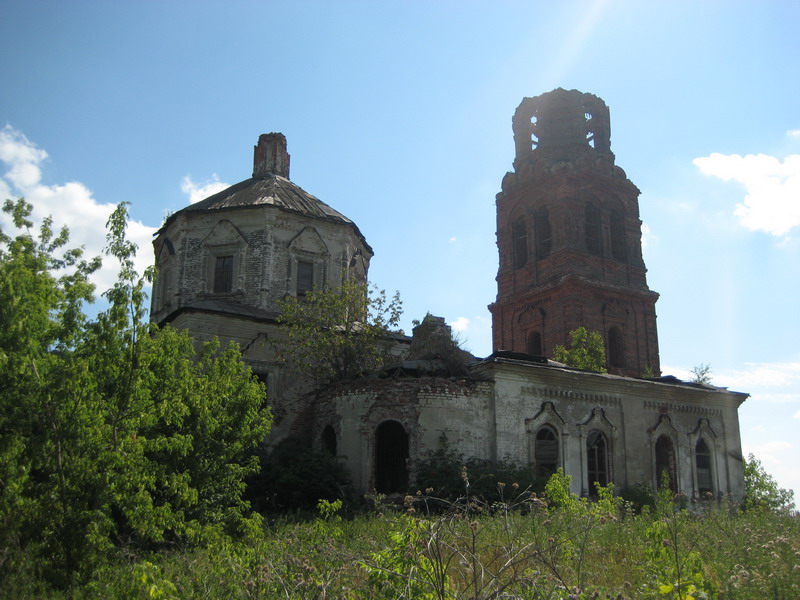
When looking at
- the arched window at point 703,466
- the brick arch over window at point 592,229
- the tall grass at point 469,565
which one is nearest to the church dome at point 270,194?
the brick arch over window at point 592,229

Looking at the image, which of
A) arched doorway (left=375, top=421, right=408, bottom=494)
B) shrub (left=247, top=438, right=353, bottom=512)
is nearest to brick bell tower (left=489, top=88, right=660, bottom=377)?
arched doorway (left=375, top=421, right=408, bottom=494)

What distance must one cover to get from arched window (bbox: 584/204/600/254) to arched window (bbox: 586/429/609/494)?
13754 millimetres

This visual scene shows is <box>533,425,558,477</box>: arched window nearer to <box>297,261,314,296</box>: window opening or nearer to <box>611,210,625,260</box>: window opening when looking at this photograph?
<box>297,261,314,296</box>: window opening

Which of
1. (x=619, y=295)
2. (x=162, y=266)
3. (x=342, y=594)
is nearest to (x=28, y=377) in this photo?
(x=342, y=594)

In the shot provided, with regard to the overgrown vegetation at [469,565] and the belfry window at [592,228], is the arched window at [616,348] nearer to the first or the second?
the belfry window at [592,228]

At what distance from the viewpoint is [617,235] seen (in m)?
31.6

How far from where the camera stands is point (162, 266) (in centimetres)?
2323

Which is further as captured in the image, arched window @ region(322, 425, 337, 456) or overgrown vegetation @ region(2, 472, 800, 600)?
arched window @ region(322, 425, 337, 456)

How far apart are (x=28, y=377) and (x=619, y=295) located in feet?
85.2

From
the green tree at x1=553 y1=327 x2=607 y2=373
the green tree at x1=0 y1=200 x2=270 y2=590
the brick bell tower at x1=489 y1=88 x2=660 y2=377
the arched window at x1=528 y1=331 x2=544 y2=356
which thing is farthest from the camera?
the arched window at x1=528 y1=331 x2=544 y2=356

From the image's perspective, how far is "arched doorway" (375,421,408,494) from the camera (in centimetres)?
1617

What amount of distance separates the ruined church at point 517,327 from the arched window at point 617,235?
7cm

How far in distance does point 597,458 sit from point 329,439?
721 centimetres

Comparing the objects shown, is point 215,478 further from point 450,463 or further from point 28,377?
point 450,463
